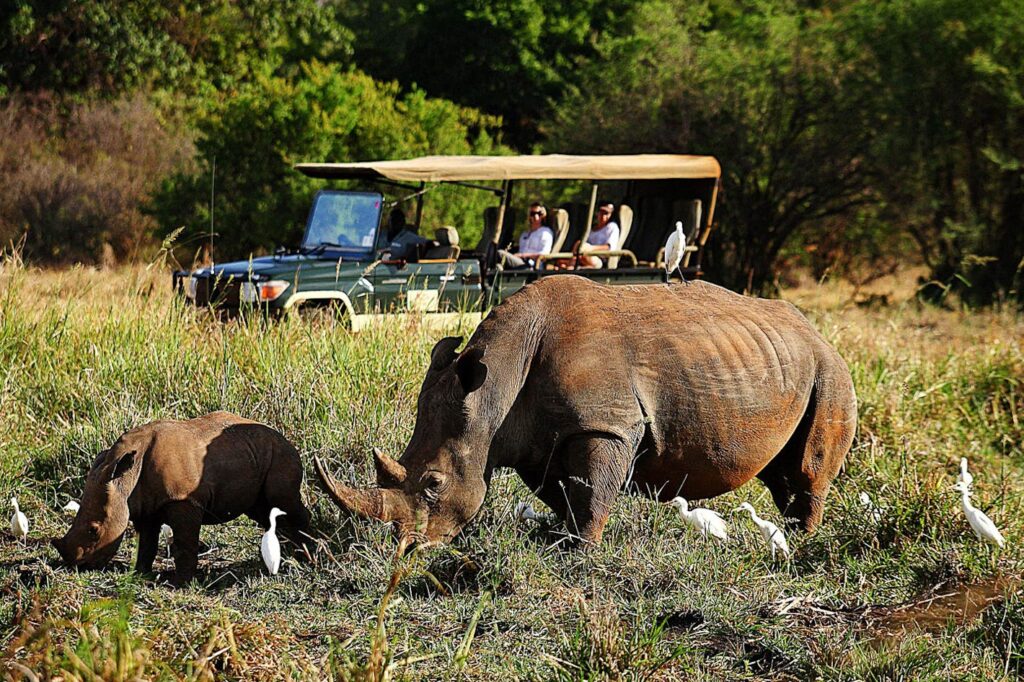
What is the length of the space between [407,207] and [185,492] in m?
13.5

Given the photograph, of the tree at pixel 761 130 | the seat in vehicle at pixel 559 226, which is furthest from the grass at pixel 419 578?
the tree at pixel 761 130

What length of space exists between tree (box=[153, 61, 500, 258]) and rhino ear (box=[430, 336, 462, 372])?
48.3 feet

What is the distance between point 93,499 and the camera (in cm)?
505

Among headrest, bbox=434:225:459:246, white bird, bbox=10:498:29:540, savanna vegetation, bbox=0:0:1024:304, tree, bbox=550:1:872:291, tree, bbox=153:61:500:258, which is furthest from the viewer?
tree, bbox=550:1:872:291

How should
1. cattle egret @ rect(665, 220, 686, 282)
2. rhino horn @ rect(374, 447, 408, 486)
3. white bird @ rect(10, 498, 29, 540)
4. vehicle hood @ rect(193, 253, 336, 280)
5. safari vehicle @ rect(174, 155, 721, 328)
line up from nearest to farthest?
rhino horn @ rect(374, 447, 408, 486), white bird @ rect(10, 498, 29, 540), cattle egret @ rect(665, 220, 686, 282), safari vehicle @ rect(174, 155, 721, 328), vehicle hood @ rect(193, 253, 336, 280)

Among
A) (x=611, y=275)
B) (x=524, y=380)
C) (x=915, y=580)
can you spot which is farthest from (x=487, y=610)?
(x=611, y=275)

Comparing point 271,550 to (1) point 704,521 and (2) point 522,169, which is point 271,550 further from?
(2) point 522,169

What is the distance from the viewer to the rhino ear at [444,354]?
17.2 ft

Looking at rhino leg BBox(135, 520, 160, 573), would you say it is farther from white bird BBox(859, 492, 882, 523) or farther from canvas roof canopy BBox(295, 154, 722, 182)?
canvas roof canopy BBox(295, 154, 722, 182)

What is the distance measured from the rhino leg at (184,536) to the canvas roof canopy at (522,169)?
266 inches

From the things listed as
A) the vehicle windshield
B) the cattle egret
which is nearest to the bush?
the vehicle windshield

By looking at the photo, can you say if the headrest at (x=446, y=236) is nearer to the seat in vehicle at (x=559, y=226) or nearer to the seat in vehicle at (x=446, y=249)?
the seat in vehicle at (x=446, y=249)

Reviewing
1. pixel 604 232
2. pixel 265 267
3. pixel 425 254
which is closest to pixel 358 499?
pixel 265 267

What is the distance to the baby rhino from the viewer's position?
507 cm
